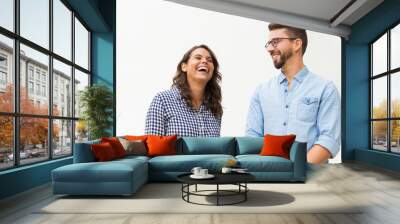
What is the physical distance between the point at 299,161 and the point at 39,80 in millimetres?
4073

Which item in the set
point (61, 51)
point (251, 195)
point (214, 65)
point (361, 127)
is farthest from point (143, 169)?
point (361, 127)

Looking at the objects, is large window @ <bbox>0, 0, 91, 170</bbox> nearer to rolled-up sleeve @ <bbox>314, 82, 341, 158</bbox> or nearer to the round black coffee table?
the round black coffee table

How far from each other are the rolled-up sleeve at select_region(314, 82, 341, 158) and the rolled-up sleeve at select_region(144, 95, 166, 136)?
320 cm

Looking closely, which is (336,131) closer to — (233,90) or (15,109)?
(233,90)

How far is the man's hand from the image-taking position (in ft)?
25.9

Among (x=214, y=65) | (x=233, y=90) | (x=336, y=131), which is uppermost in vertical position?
(x=214, y=65)

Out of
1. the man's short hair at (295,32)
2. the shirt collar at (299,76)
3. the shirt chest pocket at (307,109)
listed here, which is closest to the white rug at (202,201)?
the shirt chest pocket at (307,109)

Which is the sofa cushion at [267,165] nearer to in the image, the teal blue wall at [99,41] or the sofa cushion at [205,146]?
the sofa cushion at [205,146]

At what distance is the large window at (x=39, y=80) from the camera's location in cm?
486

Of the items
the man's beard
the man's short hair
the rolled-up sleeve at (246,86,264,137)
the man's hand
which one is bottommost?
the man's hand

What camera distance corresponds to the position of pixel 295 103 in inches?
314

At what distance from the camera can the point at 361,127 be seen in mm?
9336

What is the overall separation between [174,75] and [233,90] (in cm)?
128

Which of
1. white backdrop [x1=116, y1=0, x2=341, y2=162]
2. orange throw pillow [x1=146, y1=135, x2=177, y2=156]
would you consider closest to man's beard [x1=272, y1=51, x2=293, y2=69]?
white backdrop [x1=116, y1=0, x2=341, y2=162]
